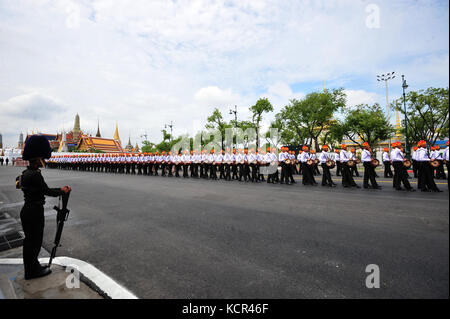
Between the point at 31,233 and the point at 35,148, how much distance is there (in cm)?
106

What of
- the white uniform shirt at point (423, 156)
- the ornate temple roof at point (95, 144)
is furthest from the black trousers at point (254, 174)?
the ornate temple roof at point (95, 144)

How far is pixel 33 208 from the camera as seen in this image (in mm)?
2809

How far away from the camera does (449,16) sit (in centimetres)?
167

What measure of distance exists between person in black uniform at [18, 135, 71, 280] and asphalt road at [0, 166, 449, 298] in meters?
0.63

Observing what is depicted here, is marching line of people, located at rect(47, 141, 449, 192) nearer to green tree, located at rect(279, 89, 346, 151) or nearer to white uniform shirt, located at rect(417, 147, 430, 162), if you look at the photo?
white uniform shirt, located at rect(417, 147, 430, 162)

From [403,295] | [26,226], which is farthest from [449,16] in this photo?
[26,226]

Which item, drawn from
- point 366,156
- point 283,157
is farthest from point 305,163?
point 366,156

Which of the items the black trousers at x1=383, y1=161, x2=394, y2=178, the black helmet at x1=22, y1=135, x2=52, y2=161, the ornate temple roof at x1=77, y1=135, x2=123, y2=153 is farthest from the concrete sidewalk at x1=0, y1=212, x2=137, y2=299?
the ornate temple roof at x1=77, y1=135, x2=123, y2=153

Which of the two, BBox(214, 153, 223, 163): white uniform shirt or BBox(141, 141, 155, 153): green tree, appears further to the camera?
BBox(141, 141, 155, 153): green tree

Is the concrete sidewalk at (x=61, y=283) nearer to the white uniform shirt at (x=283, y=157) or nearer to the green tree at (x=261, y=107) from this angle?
the white uniform shirt at (x=283, y=157)

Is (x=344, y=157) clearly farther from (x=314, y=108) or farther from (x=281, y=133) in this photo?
(x=281, y=133)

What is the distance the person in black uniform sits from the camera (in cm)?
270

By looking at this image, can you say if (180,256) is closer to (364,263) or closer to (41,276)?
A: (41,276)
